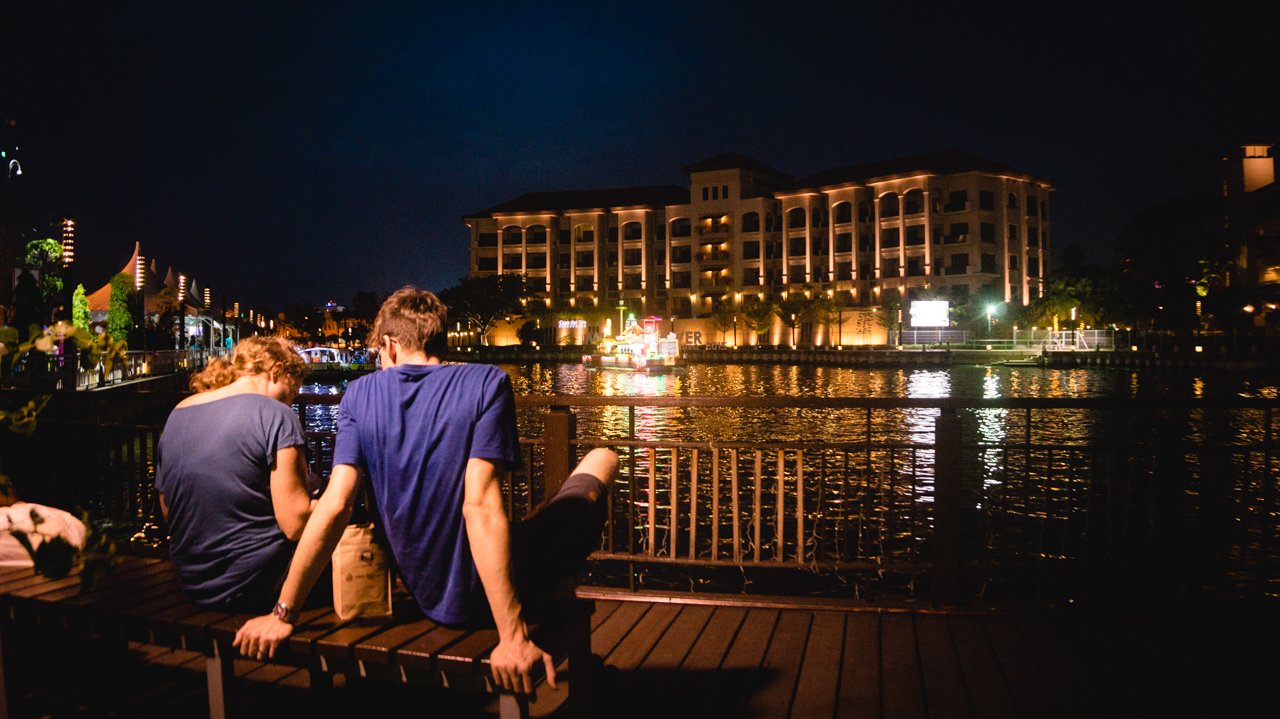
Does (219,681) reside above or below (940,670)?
above

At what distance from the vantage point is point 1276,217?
227ft

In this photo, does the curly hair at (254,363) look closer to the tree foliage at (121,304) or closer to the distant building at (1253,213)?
the tree foliage at (121,304)

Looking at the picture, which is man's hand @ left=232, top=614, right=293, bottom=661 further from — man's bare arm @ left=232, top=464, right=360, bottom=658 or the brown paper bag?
the brown paper bag

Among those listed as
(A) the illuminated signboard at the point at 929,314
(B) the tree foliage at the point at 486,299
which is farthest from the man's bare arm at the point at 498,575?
(B) the tree foliage at the point at 486,299

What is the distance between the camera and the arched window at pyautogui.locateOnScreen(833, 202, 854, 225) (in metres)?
89.6

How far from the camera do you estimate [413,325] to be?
279cm

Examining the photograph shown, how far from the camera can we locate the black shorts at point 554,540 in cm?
277

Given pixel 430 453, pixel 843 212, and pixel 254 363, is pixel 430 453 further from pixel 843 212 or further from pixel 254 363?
pixel 843 212

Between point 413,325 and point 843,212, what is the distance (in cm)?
9146

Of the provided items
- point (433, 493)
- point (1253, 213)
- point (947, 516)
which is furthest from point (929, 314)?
point (433, 493)

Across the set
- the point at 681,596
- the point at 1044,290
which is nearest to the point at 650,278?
the point at 1044,290

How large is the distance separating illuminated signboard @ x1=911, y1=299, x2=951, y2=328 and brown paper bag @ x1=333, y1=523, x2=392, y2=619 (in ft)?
259

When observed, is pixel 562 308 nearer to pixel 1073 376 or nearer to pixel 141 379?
pixel 1073 376

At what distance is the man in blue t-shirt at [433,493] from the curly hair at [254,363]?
749 mm
